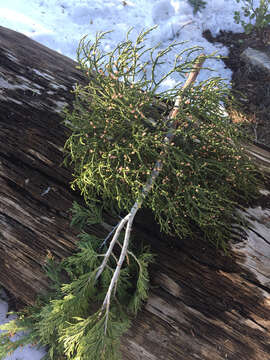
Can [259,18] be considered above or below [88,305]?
above

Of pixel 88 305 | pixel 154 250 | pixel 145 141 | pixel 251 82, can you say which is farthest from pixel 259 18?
pixel 88 305

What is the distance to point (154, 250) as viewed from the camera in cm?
230

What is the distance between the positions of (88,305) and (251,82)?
15.0 ft

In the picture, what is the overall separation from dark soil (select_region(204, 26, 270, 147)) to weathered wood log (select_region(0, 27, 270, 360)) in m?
2.48

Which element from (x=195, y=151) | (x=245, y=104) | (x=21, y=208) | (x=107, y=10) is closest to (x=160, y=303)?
(x=195, y=151)

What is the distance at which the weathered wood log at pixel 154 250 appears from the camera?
7.07 ft

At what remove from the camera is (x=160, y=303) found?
7.36 ft

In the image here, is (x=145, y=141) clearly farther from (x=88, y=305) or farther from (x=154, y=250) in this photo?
(x=88, y=305)

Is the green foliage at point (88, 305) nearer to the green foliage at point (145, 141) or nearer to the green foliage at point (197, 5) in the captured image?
the green foliage at point (145, 141)

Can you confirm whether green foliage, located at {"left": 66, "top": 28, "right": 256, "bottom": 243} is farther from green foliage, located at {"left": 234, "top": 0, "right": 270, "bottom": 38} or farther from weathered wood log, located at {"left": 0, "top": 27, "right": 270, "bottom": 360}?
green foliage, located at {"left": 234, "top": 0, "right": 270, "bottom": 38}

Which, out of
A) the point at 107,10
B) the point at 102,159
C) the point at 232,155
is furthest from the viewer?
the point at 107,10

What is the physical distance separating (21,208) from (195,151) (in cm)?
151

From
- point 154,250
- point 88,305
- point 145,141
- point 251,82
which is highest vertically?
point 251,82

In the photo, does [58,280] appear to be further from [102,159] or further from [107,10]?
[107,10]
